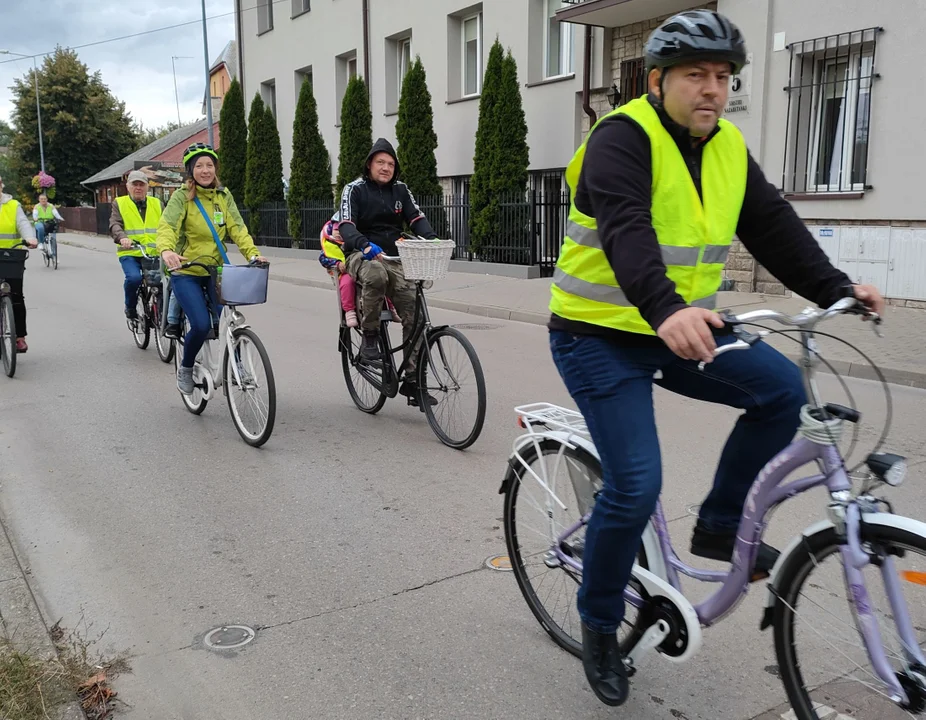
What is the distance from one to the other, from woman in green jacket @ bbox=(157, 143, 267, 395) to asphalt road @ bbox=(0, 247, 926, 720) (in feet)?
2.75

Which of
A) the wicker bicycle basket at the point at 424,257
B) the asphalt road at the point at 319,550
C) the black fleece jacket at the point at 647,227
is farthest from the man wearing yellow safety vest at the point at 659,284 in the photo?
the wicker bicycle basket at the point at 424,257

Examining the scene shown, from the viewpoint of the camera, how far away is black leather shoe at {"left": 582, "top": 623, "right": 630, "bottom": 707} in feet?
8.74

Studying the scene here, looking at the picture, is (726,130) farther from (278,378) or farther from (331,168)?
(331,168)

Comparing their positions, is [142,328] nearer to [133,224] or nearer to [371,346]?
[133,224]

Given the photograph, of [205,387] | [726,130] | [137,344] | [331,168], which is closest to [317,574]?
[726,130]

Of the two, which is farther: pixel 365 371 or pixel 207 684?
pixel 365 371

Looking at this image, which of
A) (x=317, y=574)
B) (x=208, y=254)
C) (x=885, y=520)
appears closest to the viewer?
(x=885, y=520)

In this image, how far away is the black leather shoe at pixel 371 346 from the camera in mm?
6254

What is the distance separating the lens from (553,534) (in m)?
3.08

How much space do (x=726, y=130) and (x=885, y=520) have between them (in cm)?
116

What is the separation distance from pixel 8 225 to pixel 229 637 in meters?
6.27

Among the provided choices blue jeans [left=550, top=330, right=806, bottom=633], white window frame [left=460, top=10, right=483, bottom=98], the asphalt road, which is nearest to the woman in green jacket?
the asphalt road

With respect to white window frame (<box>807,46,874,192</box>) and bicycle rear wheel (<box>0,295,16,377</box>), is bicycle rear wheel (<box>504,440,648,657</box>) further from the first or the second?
white window frame (<box>807,46,874,192</box>)

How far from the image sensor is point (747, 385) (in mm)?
2486
